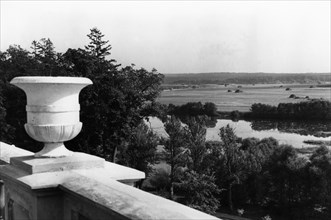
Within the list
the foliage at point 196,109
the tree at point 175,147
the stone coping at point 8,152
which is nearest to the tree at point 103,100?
the tree at point 175,147

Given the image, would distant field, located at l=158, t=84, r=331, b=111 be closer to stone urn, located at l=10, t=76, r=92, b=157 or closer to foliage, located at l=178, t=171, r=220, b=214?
foliage, located at l=178, t=171, r=220, b=214

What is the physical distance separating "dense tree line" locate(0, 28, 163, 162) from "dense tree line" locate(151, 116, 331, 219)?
9.99m

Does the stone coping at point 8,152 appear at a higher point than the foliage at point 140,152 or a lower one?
higher

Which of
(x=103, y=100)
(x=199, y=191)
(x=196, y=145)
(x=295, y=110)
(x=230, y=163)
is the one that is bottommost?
(x=199, y=191)

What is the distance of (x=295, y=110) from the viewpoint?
5166 cm

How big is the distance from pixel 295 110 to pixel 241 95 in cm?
1269

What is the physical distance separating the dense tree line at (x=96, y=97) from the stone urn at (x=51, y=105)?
73.6 feet

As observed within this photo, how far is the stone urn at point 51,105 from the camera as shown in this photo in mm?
3465

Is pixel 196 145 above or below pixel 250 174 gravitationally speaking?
above

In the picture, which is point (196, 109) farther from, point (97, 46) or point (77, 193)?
point (77, 193)

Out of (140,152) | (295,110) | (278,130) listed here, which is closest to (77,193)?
(140,152)

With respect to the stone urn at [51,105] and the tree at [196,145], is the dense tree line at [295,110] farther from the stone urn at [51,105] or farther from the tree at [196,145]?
the stone urn at [51,105]

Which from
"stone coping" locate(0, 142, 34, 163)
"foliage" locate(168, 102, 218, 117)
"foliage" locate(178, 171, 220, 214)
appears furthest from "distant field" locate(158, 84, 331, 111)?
"stone coping" locate(0, 142, 34, 163)

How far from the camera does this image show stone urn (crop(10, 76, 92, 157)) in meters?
3.46
